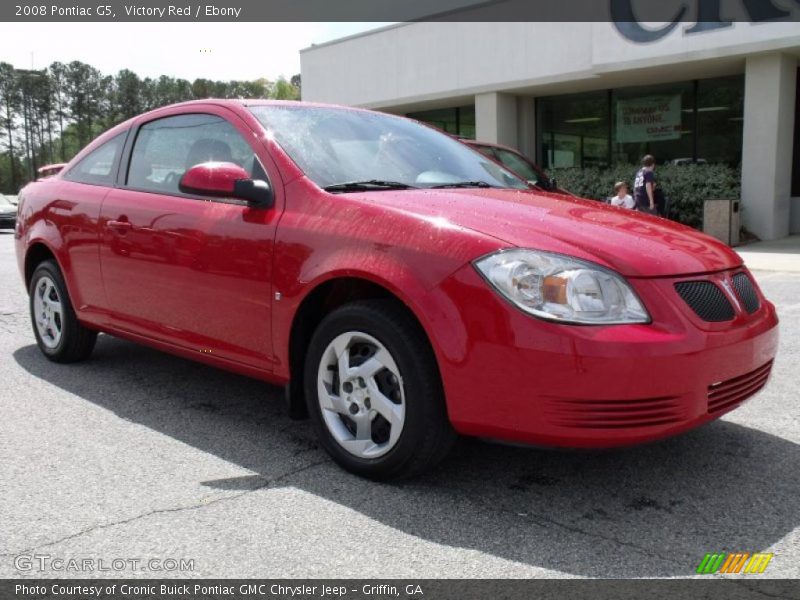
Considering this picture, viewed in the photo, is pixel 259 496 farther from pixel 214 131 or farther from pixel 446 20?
pixel 446 20

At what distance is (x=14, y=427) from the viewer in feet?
12.9

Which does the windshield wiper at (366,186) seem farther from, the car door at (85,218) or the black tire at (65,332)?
the black tire at (65,332)

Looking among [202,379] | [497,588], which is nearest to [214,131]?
[202,379]

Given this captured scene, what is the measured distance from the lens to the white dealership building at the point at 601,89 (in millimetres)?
14953

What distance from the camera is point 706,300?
2936mm

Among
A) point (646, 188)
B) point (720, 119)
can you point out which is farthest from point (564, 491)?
point (720, 119)

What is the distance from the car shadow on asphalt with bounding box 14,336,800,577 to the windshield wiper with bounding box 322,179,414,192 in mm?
1214

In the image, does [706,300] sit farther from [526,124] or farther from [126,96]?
[126,96]

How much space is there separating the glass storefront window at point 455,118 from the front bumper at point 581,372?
777 inches

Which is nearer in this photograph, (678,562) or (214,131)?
(678,562)

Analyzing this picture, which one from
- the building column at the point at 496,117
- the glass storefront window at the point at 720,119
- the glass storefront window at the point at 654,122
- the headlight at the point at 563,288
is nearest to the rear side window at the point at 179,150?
the headlight at the point at 563,288

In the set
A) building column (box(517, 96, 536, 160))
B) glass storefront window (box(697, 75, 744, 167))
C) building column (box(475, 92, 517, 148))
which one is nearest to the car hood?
glass storefront window (box(697, 75, 744, 167))

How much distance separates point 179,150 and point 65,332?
1.62m

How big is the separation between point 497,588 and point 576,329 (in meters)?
0.89
